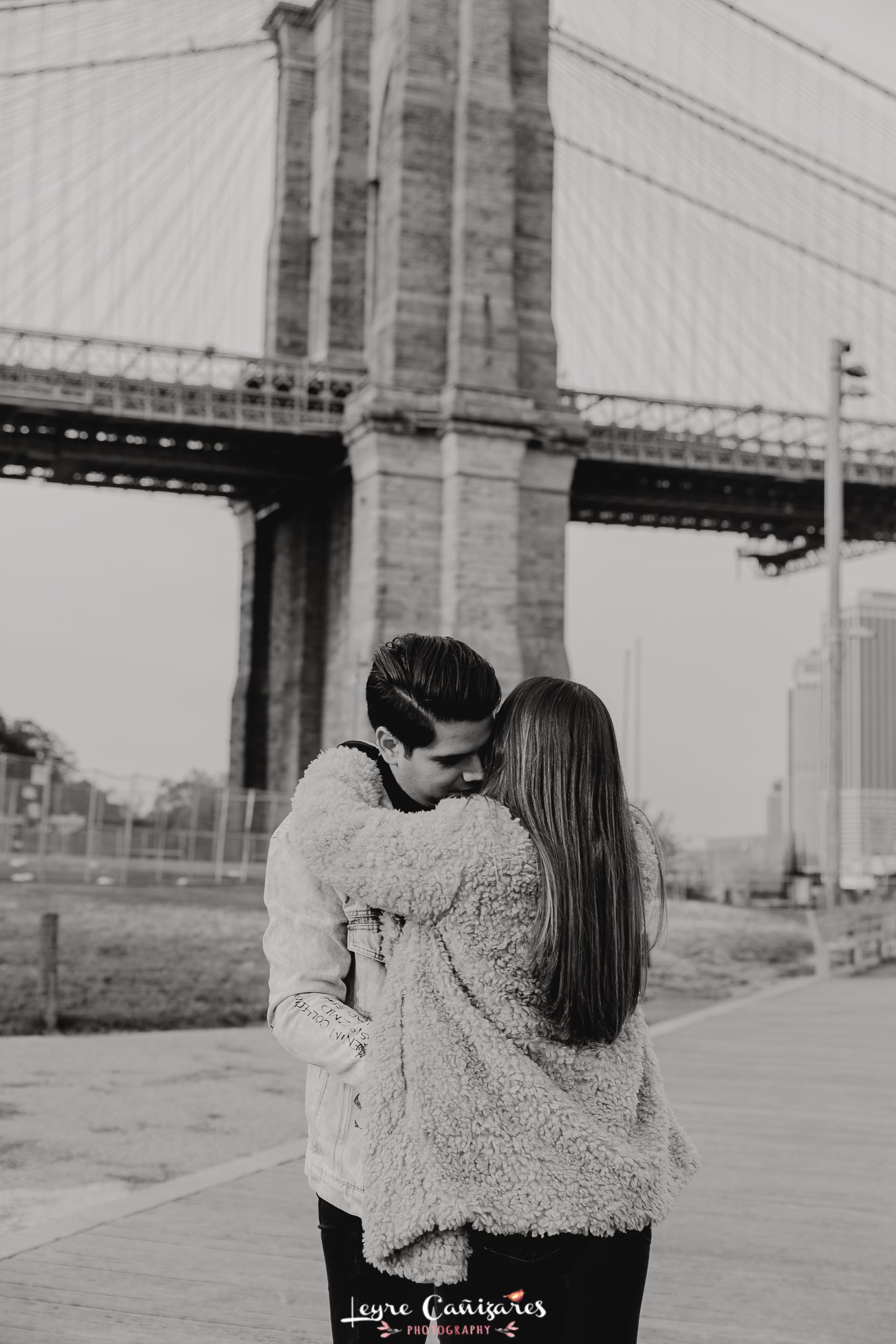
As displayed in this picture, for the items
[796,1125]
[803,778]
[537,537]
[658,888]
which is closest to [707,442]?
[537,537]

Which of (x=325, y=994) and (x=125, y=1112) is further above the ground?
(x=325, y=994)

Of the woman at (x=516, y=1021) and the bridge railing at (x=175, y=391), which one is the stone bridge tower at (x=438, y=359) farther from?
the woman at (x=516, y=1021)

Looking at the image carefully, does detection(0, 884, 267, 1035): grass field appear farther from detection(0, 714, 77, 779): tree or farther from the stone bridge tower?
detection(0, 714, 77, 779): tree

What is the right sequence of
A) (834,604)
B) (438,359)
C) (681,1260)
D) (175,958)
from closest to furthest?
1. (681,1260)
2. (175,958)
3. (834,604)
4. (438,359)

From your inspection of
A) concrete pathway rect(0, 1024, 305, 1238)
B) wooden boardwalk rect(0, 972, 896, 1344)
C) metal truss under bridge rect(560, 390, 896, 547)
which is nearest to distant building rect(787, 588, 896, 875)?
metal truss under bridge rect(560, 390, 896, 547)

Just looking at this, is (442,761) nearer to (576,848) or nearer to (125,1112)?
(576,848)

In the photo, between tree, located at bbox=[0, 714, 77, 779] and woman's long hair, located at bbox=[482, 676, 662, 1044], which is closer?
woman's long hair, located at bbox=[482, 676, 662, 1044]

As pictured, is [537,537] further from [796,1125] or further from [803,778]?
[803,778]

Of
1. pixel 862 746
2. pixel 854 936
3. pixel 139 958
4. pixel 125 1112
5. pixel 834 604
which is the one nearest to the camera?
pixel 125 1112

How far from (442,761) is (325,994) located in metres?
0.37

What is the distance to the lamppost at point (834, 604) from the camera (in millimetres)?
21188

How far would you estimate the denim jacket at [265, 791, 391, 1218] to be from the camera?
7.23 ft

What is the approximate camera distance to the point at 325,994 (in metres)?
2.26

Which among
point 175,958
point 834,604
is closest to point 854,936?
point 834,604
